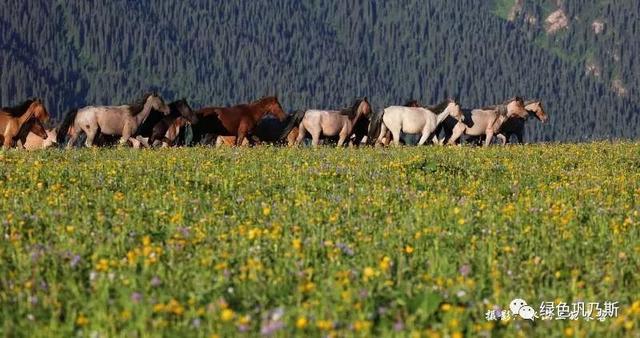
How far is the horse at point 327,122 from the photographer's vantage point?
4369 cm

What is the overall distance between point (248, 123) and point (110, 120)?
7297 mm

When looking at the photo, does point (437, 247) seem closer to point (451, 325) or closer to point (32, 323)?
point (451, 325)

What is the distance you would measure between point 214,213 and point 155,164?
7864mm

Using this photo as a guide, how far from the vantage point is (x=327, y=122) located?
43688 mm

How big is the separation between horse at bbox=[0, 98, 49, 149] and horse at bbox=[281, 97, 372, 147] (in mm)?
11185

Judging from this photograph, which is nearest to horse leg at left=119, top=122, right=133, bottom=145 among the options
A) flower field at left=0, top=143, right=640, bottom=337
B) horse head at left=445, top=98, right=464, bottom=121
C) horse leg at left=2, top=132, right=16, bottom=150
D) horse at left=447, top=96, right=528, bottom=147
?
horse leg at left=2, top=132, right=16, bottom=150

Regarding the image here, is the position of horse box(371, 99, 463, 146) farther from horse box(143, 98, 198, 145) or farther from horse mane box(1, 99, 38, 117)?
horse mane box(1, 99, 38, 117)

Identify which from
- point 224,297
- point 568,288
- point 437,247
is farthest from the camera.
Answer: point 437,247

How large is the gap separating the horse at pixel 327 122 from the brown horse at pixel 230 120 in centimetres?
160

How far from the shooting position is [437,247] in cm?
1077

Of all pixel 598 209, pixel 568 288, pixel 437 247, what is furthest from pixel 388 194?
pixel 568 288

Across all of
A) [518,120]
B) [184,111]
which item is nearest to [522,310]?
[184,111]

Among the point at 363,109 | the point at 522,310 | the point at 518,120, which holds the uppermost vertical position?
the point at 363,109

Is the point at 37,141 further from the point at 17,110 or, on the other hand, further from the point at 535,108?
the point at 535,108
